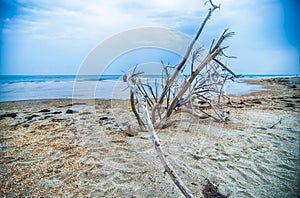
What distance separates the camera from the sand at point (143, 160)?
98.1 inches

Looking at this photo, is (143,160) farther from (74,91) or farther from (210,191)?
(74,91)

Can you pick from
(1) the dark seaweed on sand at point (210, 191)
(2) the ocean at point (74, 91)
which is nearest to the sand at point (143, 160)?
(1) the dark seaweed on sand at point (210, 191)

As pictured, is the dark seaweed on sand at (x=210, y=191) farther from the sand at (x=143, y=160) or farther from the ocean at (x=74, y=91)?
the ocean at (x=74, y=91)

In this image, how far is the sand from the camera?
2.49 m

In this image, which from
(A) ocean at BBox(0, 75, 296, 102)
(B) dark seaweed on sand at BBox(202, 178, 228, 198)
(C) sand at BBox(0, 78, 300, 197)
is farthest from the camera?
(A) ocean at BBox(0, 75, 296, 102)

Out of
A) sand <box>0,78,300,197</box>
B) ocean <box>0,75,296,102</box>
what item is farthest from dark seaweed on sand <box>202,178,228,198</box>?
ocean <box>0,75,296,102</box>

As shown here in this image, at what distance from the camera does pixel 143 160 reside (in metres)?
3.28

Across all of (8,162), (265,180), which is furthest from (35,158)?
(265,180)

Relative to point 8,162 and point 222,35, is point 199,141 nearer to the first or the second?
point 222,35

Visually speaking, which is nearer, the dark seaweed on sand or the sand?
the dark seaweed on sand

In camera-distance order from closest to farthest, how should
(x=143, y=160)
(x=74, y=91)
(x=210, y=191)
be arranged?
1. (x=210, y=191)
2. (x=143, y=160)
3. (x=74, y=91)

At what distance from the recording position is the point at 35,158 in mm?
3346

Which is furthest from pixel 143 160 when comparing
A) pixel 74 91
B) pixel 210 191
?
pixel 74 91

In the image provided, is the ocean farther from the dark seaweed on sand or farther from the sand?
the dark seaweed on sand
